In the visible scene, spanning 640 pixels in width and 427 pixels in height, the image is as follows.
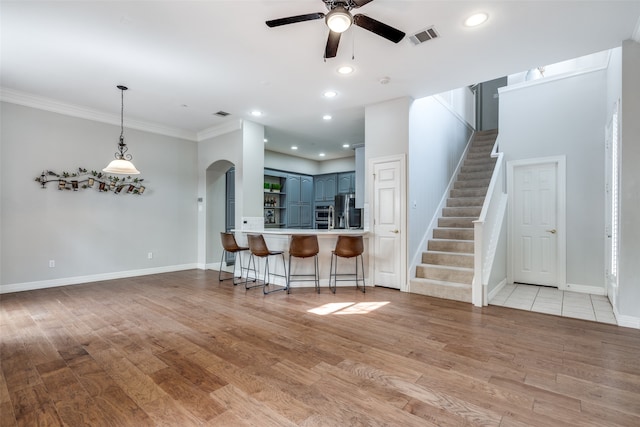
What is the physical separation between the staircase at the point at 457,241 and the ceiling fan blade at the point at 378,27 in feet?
11.1

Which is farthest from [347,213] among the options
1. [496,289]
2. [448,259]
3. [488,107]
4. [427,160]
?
[488,107]

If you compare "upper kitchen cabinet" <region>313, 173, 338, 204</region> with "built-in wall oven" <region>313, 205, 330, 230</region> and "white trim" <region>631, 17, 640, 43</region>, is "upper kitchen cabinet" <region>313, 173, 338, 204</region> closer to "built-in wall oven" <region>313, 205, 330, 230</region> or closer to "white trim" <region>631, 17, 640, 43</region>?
"built-in wall oven" <region>313, 205, 330, 230</region>

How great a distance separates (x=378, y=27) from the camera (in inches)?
101

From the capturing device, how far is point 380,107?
16.9 feet

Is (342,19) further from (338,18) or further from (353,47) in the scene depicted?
(353,47)

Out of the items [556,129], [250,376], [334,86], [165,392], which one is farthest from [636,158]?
[165,392]

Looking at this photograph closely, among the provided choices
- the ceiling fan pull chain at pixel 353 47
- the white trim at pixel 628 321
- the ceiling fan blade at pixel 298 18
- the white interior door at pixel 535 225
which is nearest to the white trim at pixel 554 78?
the white interior door at pixel 535 225

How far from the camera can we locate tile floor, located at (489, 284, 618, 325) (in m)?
3.69

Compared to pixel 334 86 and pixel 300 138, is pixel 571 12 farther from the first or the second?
pixel 300 138

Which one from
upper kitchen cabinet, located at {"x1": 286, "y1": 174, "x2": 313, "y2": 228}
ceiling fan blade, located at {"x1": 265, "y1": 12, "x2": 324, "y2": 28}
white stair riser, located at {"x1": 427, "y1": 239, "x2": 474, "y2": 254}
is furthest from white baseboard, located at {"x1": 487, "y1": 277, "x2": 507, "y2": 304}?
upper kitchen cabinet, located at {"x1": 286, "y1": 174, "x2": 313, "y2": 228}

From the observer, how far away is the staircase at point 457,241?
4.51 meters

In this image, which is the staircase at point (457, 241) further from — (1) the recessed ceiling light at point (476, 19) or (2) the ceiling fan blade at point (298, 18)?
(2) the ceiling fan blade at point (298, 18)

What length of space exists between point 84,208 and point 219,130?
113 inches

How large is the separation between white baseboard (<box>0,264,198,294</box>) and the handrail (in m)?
5.85
